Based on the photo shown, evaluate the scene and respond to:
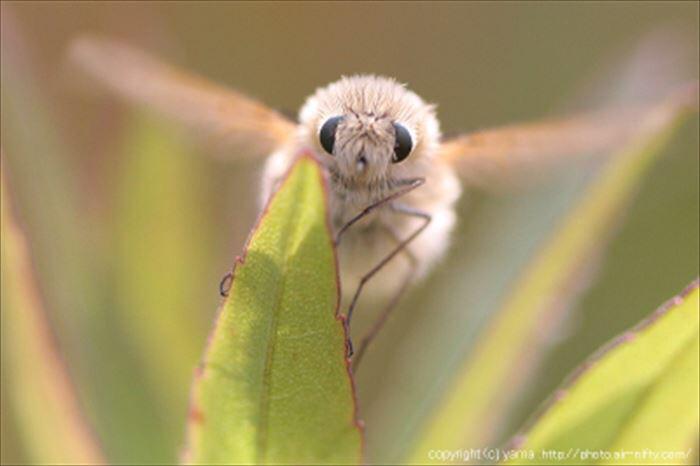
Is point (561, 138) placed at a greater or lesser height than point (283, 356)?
greater

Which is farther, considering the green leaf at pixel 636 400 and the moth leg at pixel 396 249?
the moth leg at pixel 396 249

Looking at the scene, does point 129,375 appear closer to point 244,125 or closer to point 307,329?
point 244,125

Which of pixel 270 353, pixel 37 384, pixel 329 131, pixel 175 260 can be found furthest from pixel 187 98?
pixel 270 353

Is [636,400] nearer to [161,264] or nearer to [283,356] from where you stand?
[283,356]

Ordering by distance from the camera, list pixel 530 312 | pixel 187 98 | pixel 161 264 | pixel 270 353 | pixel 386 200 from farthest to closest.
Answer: pixel 161 264
pixel 187 98
pixel 530 312
pixel 386 200
pixel 270 353

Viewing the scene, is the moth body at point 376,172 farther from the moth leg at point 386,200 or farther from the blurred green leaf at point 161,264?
the blurred green leaf at point 161,264

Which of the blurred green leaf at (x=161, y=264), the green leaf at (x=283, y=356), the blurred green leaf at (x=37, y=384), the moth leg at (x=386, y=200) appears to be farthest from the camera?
the blurred green leaf at (x=161, y=264)

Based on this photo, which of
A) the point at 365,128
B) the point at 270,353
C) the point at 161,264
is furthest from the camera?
the point at 161,264

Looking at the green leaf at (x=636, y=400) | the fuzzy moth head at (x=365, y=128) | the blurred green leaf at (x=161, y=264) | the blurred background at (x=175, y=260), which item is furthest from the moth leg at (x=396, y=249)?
the green leaf at (x=636, y=400)
